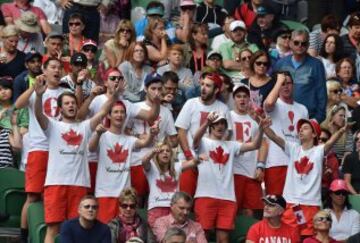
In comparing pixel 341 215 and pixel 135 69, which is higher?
pixel 135 69

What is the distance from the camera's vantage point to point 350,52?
80.6 ft

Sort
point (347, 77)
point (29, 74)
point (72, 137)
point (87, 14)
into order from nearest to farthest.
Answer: point (72, 137)
point (29, 74)
point (347, 77)
point (87, 14)

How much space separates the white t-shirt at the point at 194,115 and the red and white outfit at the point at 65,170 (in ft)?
4.17

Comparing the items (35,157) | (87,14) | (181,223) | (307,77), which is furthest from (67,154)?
(87,14)

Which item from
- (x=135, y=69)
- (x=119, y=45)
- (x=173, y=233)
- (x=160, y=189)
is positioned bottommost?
(x=173, y=233)

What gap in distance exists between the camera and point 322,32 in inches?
987

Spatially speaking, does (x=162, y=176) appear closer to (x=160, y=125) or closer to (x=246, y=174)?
(x=160, y=125)

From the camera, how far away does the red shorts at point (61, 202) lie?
62.4 ft

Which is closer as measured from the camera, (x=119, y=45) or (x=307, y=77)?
(x=119, y=45)

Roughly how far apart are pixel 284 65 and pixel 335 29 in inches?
104

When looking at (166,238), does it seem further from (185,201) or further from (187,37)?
(187,37)

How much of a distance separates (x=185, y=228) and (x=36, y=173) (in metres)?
1.75

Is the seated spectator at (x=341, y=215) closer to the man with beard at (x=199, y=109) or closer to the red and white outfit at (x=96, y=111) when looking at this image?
the man with beard at (x=199, y=109)

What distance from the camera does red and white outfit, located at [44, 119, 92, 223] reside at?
751 inches
